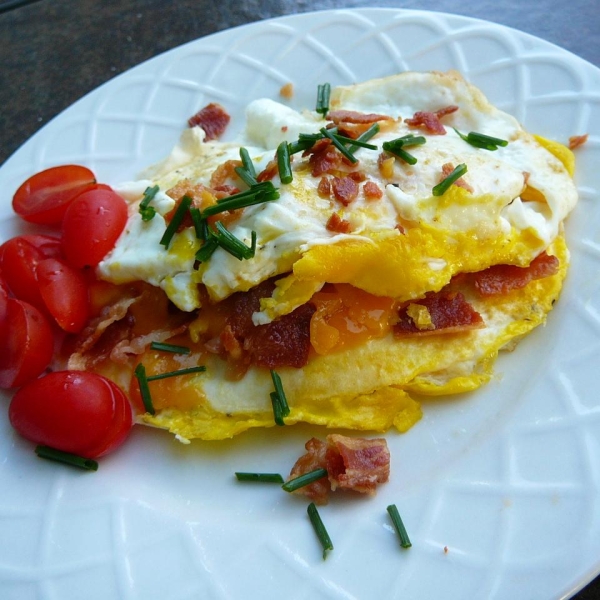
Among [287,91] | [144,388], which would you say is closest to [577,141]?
[287,91]

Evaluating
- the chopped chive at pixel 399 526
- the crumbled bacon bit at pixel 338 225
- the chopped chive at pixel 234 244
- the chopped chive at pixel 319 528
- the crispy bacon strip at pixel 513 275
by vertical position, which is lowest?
the chopped chive at pixel 319 528

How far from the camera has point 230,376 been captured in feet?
9.52

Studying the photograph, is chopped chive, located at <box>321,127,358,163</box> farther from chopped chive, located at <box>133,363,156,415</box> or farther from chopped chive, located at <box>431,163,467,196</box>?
chopped chive, located at <box>133,363,156,415</box>

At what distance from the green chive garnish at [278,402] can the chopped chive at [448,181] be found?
1.14m

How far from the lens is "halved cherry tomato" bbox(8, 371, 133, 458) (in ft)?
8.71

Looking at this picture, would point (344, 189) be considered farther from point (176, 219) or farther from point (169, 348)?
point (169, 348)

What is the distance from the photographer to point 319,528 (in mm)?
2455

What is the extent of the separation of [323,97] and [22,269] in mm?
1982

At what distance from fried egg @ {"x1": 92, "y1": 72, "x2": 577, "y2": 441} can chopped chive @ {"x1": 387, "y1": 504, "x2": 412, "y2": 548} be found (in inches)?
15.8

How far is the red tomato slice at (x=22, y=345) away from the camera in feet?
9.39

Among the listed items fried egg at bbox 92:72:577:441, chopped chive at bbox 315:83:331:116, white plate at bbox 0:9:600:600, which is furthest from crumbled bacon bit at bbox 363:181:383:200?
white plate at bbox 0:9:600:600

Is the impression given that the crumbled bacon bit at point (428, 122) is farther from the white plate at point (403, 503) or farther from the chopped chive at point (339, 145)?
the white plate at point (403, 503)

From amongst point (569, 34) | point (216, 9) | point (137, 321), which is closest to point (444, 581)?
point (137, 321)

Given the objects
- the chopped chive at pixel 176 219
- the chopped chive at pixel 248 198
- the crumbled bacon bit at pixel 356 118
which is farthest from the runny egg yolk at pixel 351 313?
the crumbled bacon bit at pixel 356 118
